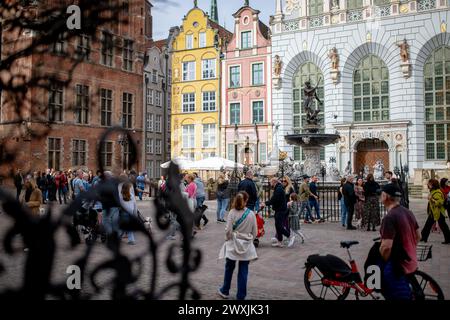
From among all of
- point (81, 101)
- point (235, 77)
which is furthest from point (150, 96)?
point (81, 101)

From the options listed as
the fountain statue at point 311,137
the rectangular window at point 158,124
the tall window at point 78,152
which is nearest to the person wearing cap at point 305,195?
the fountain statue at point 311,137

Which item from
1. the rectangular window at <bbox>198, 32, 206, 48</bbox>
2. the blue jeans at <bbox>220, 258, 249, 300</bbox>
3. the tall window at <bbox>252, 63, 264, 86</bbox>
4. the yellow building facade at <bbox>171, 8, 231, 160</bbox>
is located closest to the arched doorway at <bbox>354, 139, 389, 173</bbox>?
the tall window at <bbox>252, 63, 264, 86</bbox>

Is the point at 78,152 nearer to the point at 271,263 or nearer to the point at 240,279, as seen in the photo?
the point at 271,263

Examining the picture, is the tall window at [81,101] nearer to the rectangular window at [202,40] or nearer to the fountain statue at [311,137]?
the fountain statue at [311,137]

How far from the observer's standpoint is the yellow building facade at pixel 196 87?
4525 centimetres

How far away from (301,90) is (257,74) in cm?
478

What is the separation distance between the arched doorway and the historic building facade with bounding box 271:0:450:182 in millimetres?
82

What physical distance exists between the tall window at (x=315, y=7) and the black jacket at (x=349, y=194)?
98.4ft

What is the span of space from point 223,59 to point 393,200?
4084 centimetres

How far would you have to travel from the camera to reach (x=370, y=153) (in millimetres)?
38625

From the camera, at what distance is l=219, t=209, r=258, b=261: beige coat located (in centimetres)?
680

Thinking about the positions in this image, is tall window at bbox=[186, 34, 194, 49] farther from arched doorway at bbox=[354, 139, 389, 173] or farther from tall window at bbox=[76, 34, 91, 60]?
tall window at bbox=[76, 34, 91, 60]

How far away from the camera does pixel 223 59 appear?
44.8 metres

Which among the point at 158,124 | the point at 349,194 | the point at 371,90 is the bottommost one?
the point at 349,194
